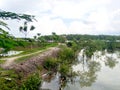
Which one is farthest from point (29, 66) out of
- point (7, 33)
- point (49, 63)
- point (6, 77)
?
point (7, 33)

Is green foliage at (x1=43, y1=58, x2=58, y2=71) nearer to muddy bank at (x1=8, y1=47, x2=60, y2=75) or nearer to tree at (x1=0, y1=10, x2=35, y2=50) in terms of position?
muddy bank at (x1=8, y1=47, x2=60, y2=75)

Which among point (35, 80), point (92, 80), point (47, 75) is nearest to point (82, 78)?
point (92, 80)

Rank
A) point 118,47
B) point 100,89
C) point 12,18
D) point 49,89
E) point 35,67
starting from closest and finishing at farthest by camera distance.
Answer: point 12,18 < point 49,89 < point 100,89 < point 35,67 < point 118,47

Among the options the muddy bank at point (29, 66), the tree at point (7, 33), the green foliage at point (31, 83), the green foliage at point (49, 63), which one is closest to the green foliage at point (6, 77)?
the tree at point (7, 33)

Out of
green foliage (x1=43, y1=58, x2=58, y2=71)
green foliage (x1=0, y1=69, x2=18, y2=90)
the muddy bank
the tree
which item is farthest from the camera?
green foliage (x1=43, y1=58, x2=58, y2=71)

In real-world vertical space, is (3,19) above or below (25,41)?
above

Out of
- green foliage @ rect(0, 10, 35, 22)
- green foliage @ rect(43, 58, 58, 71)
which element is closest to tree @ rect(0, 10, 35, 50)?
green foliage @ rect(0, 10, 35, 22)

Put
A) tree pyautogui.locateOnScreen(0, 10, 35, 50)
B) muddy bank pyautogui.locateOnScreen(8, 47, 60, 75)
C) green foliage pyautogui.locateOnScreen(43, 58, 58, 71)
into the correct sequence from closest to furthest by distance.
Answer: tree pyautogui.locateOnScreen(0, 10, 35, 50) < muddy bank pyautogui.locateOnScreen(8, 47, 60, 75) < green foliage pyautogui.locateOnScreen(43, 58, 58, 71)

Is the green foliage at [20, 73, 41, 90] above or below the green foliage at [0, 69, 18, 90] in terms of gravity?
below

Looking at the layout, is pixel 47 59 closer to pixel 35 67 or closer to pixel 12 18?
pixel 35 67

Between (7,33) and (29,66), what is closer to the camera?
(7,33)

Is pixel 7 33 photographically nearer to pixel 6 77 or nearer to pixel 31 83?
pixel 6 77
